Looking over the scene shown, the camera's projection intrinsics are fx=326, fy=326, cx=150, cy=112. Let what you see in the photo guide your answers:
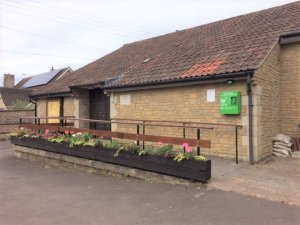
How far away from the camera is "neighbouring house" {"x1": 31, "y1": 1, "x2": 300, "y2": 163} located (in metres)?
8.79

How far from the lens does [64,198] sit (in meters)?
6.37

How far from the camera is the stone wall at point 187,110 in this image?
8.95 metres

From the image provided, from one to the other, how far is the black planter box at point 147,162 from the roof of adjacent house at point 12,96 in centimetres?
3342

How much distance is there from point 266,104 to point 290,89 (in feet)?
4.50

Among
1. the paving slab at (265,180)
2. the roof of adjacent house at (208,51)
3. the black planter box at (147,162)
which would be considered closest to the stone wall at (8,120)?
the roof of adjacent house at (208,51)

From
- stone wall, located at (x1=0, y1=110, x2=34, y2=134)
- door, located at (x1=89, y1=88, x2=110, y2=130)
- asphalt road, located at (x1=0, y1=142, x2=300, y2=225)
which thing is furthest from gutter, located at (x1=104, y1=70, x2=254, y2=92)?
stone wall, located at (x1=0, y1=110, x2=34, y2=134)

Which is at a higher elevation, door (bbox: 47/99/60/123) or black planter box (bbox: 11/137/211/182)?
door (bbox: 47/99/60/123)

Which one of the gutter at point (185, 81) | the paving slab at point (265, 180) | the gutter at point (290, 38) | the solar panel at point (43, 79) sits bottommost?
the paving slab at point (265, 180)

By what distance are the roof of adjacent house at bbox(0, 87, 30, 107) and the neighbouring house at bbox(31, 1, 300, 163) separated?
99.2 ft

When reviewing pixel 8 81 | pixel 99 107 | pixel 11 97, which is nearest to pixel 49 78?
pixel 11 97

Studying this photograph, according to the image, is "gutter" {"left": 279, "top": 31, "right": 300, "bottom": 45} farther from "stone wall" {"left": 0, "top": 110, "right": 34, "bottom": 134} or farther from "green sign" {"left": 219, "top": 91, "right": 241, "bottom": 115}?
"stone wall" {"left": 0, "top": 110, "right": 34, "bottom": 134}

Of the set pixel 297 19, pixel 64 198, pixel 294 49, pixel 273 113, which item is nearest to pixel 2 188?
pixel 64 198

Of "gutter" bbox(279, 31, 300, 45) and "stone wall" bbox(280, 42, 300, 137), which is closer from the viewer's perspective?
"gutter" bbox(279, 31, 300, 45)

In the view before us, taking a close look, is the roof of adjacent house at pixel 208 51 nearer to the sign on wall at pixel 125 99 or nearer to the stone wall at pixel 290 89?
the sign on wall at pixel 125 99
